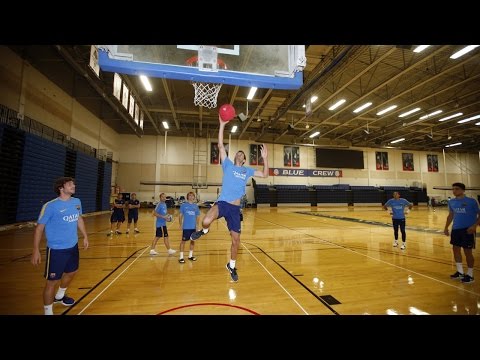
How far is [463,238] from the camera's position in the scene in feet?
12.5

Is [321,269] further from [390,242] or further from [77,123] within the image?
[77,123]

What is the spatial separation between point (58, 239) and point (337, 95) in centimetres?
1745

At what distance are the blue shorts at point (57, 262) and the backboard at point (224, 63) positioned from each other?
283 cm

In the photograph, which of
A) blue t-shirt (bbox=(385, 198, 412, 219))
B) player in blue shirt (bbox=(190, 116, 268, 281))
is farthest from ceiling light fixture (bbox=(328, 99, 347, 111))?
player in blue shirt (bbox=(190, 116, 268, 281))

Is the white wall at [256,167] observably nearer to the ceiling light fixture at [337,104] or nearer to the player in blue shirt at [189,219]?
the ceiling light fixture at [337,104]

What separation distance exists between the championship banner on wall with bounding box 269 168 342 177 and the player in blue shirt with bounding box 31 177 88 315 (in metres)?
21.9

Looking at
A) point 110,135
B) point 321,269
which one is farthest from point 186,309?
point 110,135

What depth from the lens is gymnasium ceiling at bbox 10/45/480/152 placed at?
1077 centimetres

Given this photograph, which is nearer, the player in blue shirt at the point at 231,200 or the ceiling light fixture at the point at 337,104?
the player in blue shirt at the point at 231,200

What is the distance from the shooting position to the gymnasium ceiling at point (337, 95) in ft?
35.3

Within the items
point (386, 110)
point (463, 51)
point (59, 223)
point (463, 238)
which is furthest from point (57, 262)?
point (386, 110)

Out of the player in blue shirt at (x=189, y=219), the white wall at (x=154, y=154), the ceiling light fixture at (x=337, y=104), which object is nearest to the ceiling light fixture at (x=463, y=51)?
the ceiling light fixture at (x=337, y=104)
